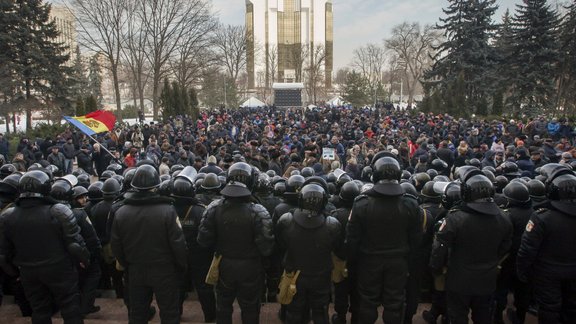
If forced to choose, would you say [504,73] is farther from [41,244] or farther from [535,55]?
[41,244]

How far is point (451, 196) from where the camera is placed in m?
4.86

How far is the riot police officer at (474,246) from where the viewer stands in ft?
12.8

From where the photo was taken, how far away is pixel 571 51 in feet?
107

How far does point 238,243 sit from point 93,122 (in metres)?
A: 9.97

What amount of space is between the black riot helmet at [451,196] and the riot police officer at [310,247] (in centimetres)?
152

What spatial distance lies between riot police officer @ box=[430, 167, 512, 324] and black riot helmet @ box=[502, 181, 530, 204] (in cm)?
78

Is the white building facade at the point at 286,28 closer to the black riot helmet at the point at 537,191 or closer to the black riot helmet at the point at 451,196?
the black riot helmet at the point at 537,191

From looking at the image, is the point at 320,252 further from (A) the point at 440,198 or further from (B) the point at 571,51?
(B) the point at 571,51

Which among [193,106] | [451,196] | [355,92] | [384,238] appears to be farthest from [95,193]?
[355,92]

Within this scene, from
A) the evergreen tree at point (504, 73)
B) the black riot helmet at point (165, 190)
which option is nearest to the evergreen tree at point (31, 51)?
the black riot helmet at point (165, 190)

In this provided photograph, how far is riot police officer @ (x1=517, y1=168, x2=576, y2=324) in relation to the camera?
4.01m

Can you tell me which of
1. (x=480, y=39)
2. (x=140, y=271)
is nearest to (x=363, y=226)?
(x=140, y=271)

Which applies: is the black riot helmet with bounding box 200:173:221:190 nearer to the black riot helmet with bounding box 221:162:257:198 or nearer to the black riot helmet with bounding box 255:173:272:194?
the black riot helmet with bounding box 255:173:272:194

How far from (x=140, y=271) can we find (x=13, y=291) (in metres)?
2.60
